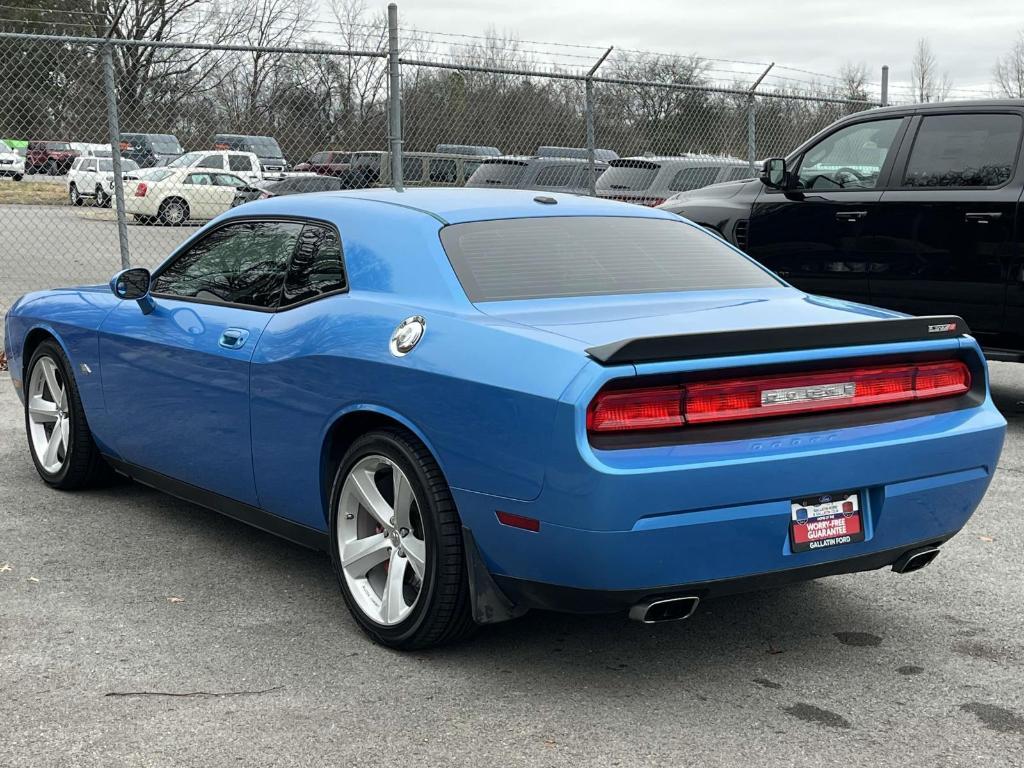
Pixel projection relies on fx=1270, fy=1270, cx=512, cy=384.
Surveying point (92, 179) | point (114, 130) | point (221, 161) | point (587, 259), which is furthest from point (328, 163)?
point (587, 259)

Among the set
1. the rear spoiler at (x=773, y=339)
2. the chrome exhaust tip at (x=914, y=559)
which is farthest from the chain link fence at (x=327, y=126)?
the chrome exhaust tip at (x=914, y=559)

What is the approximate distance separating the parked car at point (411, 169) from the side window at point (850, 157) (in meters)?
3.83

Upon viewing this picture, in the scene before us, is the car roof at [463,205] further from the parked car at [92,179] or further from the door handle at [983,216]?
the parked car at [92,179]

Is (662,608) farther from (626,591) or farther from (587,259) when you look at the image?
(587,259)

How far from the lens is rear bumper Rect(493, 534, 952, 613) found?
3531 millimetres

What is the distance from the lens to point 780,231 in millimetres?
9117

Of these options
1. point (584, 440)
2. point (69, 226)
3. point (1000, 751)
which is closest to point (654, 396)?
point (584, 440)

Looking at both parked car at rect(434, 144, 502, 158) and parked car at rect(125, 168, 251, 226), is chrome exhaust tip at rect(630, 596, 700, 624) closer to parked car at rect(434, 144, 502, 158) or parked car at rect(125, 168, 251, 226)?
parked car at rect(434, 144, 502, 158)

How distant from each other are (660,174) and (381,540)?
1148 centimetres

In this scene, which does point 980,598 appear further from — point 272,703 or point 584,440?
point 272,703

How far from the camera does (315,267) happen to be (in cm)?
462

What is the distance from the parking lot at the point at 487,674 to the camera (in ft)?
11.0

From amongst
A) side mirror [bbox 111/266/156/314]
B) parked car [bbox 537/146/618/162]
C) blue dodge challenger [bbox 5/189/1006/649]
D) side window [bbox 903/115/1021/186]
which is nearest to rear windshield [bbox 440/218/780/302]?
blue dodge challenger [bbox 5/189/1006/649]

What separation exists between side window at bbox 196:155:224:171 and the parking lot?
9.57 metres
